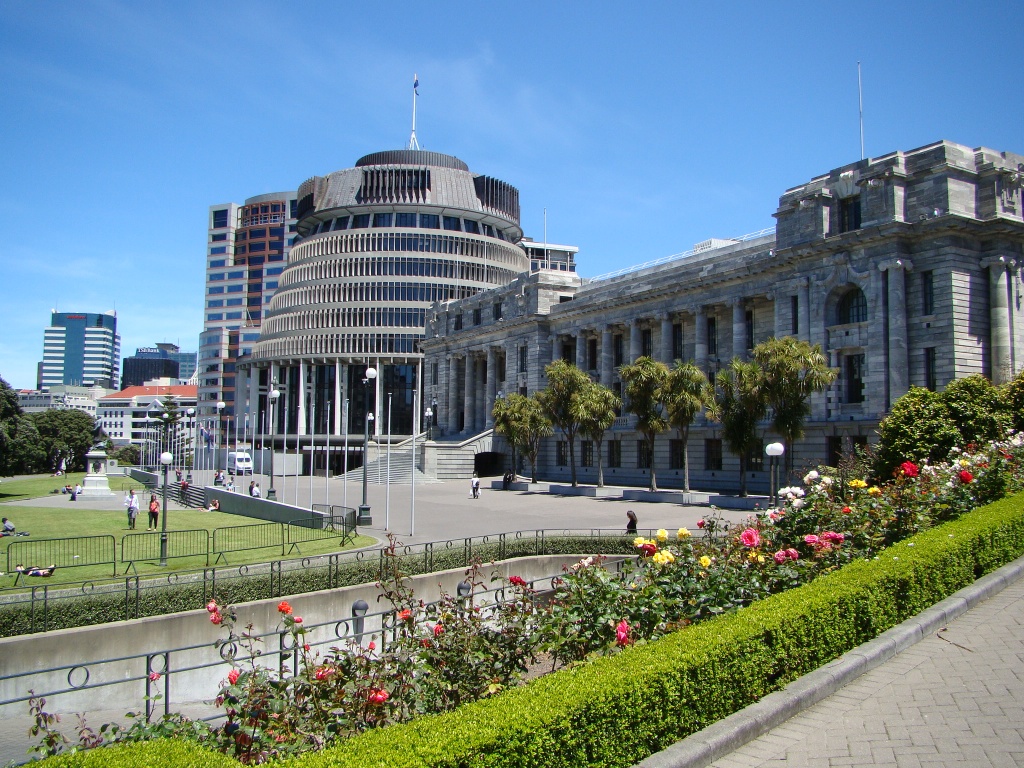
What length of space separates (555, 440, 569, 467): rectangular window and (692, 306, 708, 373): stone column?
657 inches

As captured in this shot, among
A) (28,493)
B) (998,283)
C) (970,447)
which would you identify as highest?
(998,283)

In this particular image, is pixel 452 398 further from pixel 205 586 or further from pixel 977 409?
pixel 205 586

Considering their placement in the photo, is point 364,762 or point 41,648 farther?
point 41,648

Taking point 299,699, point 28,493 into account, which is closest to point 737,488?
point 299,699

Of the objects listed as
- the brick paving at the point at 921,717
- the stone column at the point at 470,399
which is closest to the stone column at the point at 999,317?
the brick paving at the point at 921,717

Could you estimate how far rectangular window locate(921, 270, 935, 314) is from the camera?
41.0m

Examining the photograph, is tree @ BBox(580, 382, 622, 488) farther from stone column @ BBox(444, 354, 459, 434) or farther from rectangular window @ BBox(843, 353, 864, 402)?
stone column @ BBox(444, 354, 459, 434)

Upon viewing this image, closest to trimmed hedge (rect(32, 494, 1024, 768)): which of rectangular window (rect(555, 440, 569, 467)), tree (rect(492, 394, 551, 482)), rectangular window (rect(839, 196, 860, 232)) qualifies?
rectangular window (rect(839, 196, 860, 232))

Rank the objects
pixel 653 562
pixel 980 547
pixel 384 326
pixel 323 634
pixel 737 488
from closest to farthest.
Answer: pixel 653 562, pixel 980 547, pixel 323 634, pixel 737 488, pixel 384 326

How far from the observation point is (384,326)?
102 m

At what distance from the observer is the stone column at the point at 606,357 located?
2544 inches

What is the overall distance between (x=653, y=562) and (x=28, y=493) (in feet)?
224

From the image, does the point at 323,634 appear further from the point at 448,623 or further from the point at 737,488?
the point at 737,488

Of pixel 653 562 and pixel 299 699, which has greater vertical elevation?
pixel 653 562
